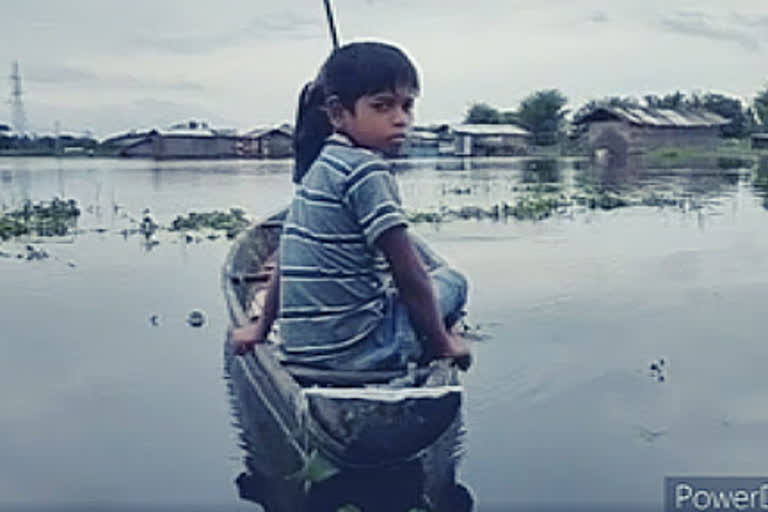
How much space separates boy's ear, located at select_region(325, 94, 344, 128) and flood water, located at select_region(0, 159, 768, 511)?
0.75 m

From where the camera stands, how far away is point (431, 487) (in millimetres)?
1863

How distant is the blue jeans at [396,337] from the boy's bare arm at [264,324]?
0.68 feet

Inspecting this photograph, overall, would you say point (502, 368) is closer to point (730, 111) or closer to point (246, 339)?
point (246, 339)

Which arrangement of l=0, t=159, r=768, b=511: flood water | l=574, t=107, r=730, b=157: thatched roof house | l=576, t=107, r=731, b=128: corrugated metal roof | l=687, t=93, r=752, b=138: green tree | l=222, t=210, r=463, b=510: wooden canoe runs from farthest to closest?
l=574, t=107, r=730, b=157: thatched roof house → l=576, t=107, r=731, b=128: corrugated metal roof → l=687, t=93, r=752, b=138: green tree → l=0, t=159, r=768, b=511: flood water → l=222, t=210, r=463, b=510: wooden canoe

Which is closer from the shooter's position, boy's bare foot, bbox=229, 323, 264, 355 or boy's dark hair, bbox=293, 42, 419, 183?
boy's dark hair, bbox=293, 42, 419, 183

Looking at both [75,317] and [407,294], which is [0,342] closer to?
[75,317]

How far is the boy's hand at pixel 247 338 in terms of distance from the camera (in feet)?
6.52

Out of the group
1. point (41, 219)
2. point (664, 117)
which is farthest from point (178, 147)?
point (664, 117)

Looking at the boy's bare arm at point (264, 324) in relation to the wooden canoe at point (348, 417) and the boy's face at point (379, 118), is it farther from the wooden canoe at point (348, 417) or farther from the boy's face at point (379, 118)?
the boy's face at point (379, 118)

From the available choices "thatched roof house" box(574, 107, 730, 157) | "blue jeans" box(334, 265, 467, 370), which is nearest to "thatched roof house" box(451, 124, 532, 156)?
"thatched roof house" box(574, 107, 730, 157)

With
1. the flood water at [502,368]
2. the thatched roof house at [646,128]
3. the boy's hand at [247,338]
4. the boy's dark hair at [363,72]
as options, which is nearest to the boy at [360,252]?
the boy's dark hair at [363,72]

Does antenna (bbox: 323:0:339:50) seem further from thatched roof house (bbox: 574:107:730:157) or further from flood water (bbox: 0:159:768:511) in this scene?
thatched roof house (bbox: 574:107:730:157)

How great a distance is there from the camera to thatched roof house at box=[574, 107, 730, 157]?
11.1 meters

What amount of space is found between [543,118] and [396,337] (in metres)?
6.98
